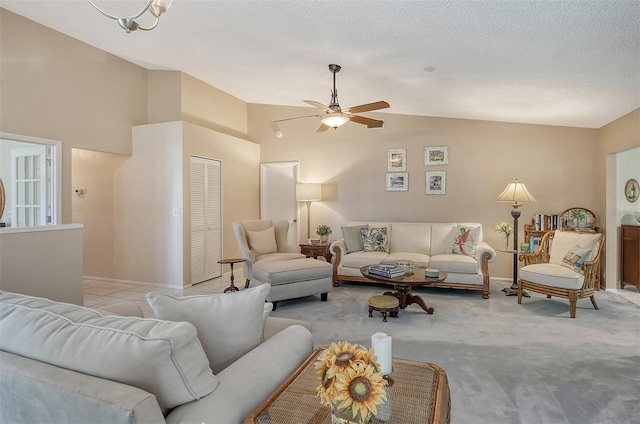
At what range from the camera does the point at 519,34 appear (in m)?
2.59

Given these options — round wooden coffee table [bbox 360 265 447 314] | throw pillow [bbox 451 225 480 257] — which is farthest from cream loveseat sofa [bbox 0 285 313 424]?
throw pillow [bbox 451 225 480 257]

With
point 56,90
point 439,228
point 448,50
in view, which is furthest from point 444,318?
point 56,90

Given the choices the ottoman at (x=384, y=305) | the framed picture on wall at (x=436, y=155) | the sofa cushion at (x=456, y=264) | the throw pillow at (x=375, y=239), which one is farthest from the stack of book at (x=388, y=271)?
the framed picture on wall at (x=436, y=155)

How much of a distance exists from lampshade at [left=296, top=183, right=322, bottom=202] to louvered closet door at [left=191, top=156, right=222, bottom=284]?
1.33 meters

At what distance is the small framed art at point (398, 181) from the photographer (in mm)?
5840

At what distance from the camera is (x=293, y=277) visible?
161 inches

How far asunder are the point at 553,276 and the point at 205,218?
473 cm

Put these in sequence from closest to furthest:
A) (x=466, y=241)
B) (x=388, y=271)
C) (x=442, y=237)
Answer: (x=388, y=271)
(x=466, y=241)
(x=442, y=237)

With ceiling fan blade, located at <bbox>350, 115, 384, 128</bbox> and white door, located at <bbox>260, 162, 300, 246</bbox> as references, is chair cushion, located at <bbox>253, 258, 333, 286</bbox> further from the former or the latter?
white door, located at <bbox>260, 162, 300, 246</bbox>

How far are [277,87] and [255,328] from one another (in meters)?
4.52

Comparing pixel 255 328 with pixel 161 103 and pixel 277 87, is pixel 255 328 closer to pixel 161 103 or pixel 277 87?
pixel 277 87

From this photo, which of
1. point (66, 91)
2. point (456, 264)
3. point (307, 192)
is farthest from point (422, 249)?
point (66, 91)

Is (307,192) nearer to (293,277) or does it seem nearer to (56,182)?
(293,277)

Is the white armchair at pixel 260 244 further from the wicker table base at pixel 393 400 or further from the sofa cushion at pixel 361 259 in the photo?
the wicker table base at pixel 393 400
